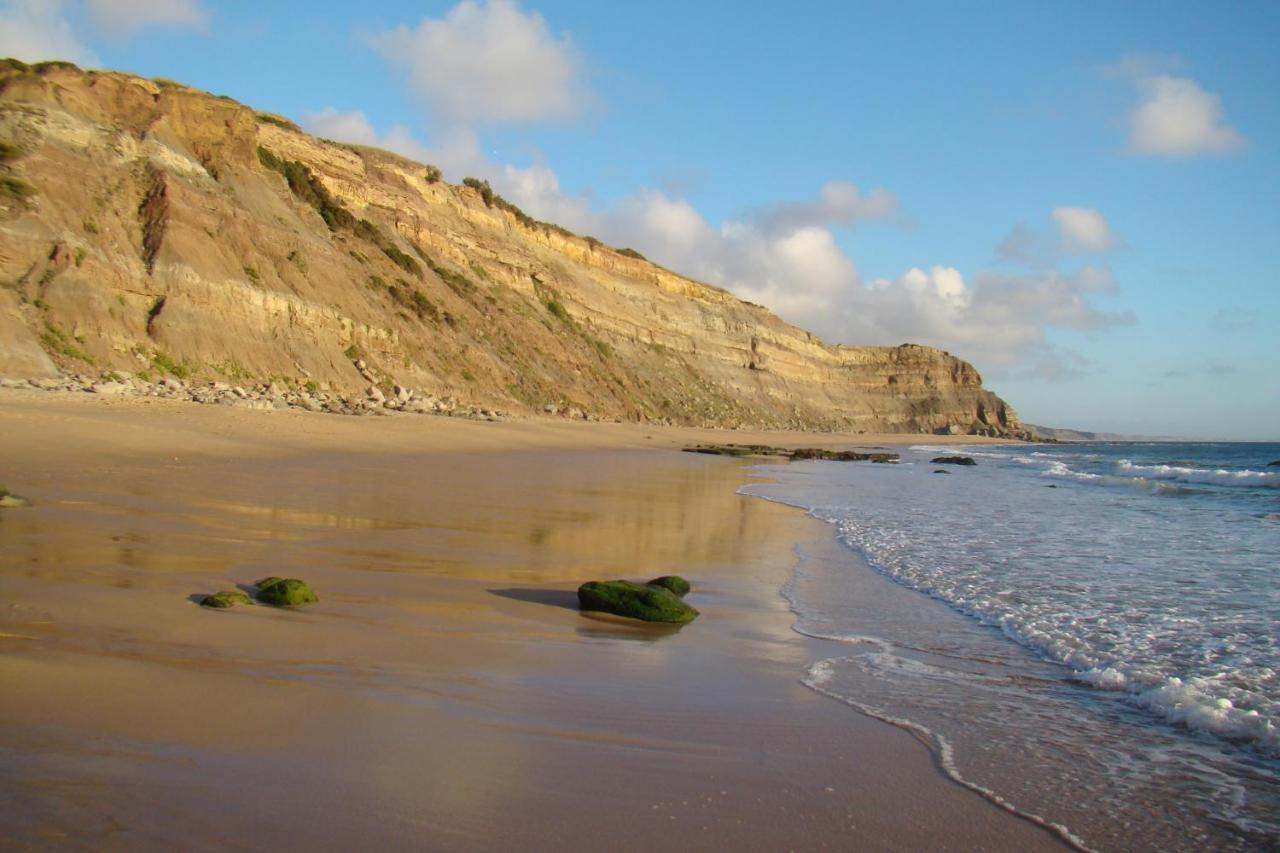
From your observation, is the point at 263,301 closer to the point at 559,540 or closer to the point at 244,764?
the point at 559,540

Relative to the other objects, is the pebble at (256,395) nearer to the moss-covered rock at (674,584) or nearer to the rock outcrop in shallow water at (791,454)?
the rock outcrop in shallow water at (791,454)

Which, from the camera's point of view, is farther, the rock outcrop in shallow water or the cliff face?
the rock outcrop in shallow water

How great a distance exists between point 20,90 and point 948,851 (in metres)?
27.9

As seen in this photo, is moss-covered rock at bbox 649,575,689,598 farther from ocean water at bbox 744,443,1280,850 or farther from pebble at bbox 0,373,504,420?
pebble at bbox 0,373,504,420

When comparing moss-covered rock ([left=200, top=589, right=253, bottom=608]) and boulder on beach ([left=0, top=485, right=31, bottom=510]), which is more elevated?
boulder on beach ([left=0, top=485, right=31, bottom=510])

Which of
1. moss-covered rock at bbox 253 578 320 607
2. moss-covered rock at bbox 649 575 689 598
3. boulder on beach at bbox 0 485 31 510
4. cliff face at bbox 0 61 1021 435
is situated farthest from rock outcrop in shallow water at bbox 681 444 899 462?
moss-covered rock at bbox 253 578 320 607

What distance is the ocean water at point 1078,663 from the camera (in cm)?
336

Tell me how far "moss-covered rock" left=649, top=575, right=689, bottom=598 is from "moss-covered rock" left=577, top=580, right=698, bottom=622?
0.59 metres

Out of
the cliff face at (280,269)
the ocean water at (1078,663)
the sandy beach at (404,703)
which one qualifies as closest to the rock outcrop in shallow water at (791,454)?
the cliff face at (280,269)

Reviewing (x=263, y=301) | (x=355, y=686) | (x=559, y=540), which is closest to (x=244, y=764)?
(x=355, y=686)

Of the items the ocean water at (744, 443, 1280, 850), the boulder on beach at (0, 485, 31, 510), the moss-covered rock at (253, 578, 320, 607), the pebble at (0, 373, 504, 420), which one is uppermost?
the pebble at (0, 373, 504, 420)

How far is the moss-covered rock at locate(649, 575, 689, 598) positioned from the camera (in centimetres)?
675

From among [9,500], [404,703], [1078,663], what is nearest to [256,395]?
[9,500]

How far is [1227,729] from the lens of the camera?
4.20m
